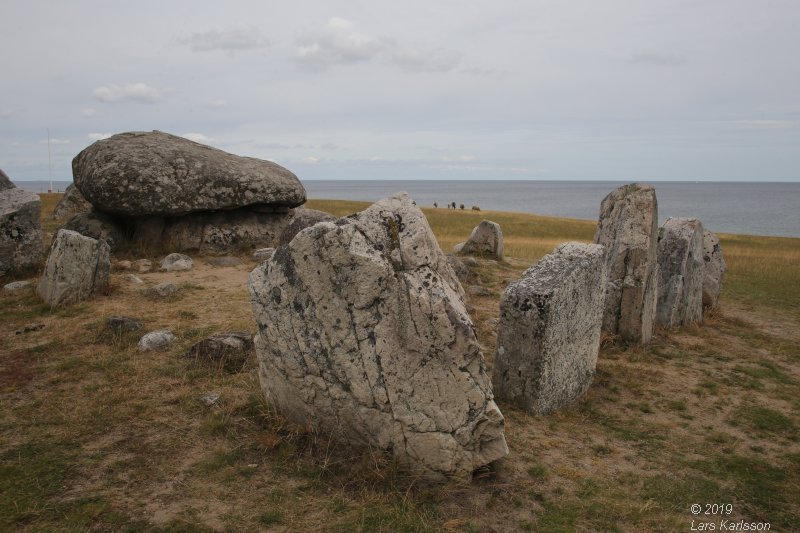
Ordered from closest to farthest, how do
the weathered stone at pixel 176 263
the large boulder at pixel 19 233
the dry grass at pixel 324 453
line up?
the dry grass at pixel 324 453, the large boulder at pixel 19 233, the weathered stone at pixel 176 263

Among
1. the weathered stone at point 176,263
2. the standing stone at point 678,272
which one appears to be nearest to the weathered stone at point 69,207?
the weathered stone at point 176,263

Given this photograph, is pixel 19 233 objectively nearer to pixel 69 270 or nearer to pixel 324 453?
pixel 69 270

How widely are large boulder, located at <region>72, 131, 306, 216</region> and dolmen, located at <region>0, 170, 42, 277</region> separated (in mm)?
1893

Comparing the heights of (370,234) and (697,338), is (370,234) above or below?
above

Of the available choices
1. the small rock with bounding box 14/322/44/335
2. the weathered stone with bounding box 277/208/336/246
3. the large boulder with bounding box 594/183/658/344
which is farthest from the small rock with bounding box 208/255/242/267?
the large boulder with bounding box 594/183/658/344

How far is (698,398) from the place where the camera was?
8242 mm

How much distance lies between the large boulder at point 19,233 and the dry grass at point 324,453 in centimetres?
351

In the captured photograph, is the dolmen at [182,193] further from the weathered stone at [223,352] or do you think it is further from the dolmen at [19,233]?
the weathered stone at [223,352]

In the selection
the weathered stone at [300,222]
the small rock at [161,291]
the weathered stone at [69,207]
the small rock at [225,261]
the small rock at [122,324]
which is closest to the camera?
the small rock at [122,324]

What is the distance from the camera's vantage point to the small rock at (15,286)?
1182 centimetres

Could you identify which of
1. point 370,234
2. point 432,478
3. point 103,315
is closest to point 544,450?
point 432,478

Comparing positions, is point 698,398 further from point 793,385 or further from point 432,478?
point 432,478

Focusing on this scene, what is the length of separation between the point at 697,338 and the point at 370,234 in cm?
813

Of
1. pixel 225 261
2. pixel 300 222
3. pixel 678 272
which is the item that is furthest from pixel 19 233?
pixel 678 272
